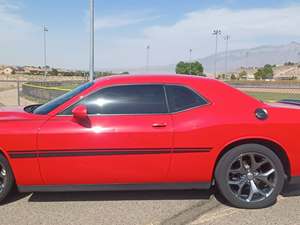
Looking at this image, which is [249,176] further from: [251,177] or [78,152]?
[78,152]

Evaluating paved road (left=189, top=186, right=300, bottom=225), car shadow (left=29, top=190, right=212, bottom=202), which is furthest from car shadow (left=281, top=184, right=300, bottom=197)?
car shadow (left=29, top=190, right=212, bottom=202)

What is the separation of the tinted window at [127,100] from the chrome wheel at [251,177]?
110 centimetres

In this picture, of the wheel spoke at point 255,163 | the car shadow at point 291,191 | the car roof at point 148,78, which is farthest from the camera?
the car shadow at point 291,191

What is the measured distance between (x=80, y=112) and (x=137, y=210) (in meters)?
1.27

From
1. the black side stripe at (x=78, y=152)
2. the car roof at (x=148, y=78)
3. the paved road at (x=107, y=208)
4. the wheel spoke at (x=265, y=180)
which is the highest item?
the car roof at (x=148, y=78)

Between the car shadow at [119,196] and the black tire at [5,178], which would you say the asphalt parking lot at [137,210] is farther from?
the black tire at [5,178]

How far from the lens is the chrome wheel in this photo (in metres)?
4.45

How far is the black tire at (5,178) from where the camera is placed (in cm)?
432

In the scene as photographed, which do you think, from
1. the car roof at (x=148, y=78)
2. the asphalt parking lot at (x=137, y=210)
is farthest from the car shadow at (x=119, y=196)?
the car roof at (x=148, y=78)

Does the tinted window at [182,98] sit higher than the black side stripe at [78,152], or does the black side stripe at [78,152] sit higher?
the tinted window at [182,98]

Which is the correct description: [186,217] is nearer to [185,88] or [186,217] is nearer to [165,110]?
[165,110]

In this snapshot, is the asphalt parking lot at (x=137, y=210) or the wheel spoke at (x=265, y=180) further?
the wheel spoke at (x=265, y=180)

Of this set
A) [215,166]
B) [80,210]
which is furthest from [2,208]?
[215,166]

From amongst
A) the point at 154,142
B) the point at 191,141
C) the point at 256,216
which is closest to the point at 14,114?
the point at 154,142
